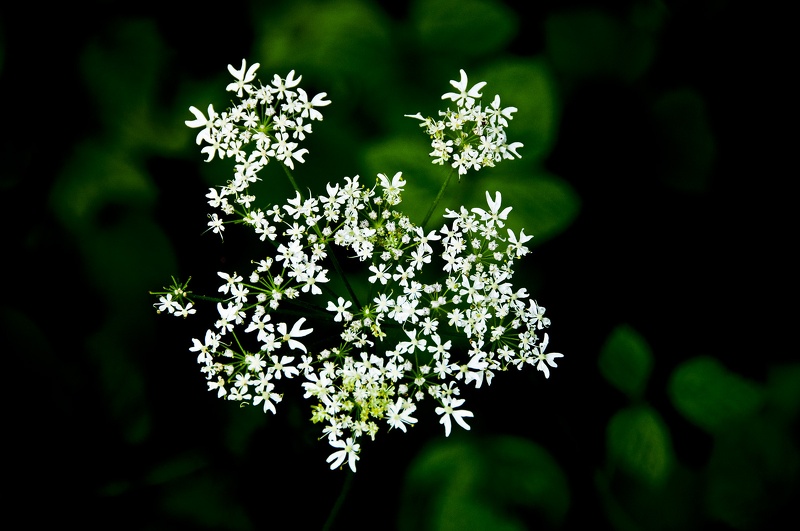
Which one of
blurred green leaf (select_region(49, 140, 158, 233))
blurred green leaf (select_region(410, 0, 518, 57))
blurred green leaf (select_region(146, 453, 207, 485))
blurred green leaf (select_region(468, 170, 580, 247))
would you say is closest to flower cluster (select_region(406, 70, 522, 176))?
blurred green leaf (select_region(468, 170, 580, 247))

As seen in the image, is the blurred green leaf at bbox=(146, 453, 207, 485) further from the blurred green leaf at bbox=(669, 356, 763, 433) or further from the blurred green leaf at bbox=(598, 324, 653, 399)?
the blurred green leaf at bbox=(669, 356, 763, 433)

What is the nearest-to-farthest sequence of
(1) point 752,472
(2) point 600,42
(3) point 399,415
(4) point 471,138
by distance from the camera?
(3) point 399,415, (4) point 471,138, (1) point 752,472, (2) point 600,42

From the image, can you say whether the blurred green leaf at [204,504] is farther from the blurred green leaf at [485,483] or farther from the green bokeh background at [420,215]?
the blurred green leaf at [485,483]

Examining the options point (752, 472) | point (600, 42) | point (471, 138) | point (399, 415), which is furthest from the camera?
point (600, 42)

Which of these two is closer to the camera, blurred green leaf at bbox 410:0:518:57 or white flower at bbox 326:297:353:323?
white flower at bbox 326:297:353:323

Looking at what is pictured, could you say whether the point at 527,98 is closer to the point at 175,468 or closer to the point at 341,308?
the point at 341,308

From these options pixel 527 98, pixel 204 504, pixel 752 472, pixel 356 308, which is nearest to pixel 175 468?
pixel 204 504

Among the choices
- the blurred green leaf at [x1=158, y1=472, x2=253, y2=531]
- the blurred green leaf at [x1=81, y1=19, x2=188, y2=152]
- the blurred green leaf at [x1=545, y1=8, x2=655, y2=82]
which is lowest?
the blurred green leaf at [x1=158, y1=472, x2=253, y2=531]

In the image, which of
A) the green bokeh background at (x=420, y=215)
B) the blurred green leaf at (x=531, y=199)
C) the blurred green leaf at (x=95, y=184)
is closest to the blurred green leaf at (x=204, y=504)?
the green bokeh background at (x=420, y=215)
